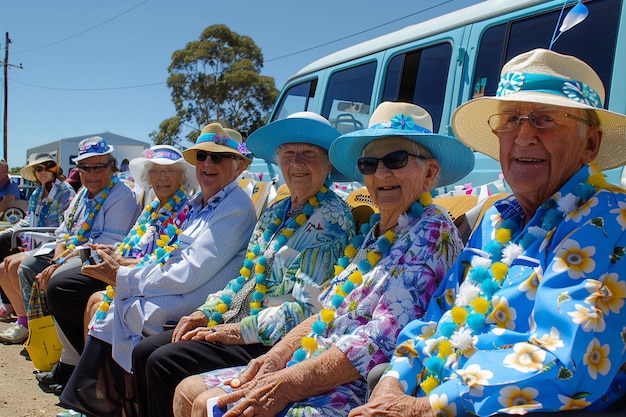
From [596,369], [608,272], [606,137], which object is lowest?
[596,369]

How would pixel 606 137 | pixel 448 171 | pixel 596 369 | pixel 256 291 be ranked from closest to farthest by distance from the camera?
1. pixel 596 369
2. pixel 606 137
3. pixel 448 171
4. pixel 256 291

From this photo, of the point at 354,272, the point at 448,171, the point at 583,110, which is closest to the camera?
the point at 583,110

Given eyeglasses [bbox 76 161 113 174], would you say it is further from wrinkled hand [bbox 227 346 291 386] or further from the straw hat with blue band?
wrinkled hand [bbox 227 346 291 386]

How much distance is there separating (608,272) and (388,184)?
3.13ft


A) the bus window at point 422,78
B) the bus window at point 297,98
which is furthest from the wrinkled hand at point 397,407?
the bus window at point 297,98

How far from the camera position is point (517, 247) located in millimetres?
1657

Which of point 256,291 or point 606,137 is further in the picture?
point 256,291

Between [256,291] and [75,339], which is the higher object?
[256,291]

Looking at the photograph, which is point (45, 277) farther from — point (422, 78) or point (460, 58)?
point (460, 58)

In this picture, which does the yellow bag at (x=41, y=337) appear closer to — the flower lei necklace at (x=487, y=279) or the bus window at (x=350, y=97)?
the bus window at (x=350, y=97)

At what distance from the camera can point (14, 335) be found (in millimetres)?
4914

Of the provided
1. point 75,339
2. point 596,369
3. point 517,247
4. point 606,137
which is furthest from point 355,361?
point 75,339

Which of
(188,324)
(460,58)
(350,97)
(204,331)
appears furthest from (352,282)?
(350,97)

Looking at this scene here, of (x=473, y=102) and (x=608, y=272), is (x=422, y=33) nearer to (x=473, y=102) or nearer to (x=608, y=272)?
(x=473, y=102)
